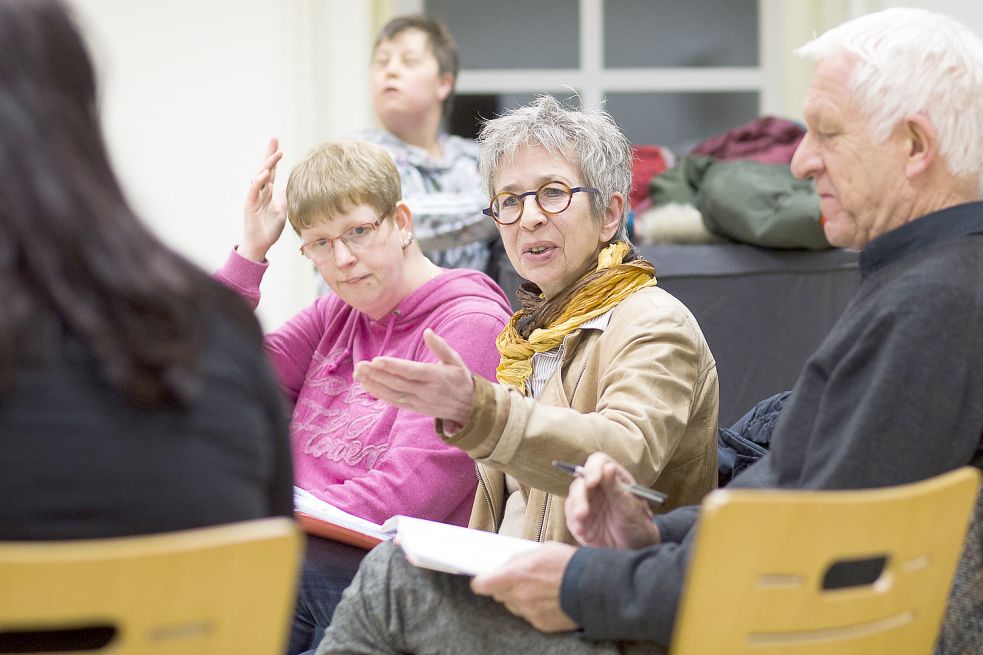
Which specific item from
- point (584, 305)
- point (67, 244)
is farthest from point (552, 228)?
point (67, 244)

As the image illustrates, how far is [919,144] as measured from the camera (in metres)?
1.40

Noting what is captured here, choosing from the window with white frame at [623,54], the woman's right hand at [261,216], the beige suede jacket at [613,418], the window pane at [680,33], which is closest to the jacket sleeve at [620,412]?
the beige suede jacket at [613,418]

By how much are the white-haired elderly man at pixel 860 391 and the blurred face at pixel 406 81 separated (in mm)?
2048

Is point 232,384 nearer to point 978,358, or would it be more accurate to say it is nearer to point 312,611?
point 978,358

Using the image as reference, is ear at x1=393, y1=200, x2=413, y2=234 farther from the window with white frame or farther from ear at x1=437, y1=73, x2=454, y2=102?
the window with white frame

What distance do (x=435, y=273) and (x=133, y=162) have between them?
272 cm

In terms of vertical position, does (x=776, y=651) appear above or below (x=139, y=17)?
below

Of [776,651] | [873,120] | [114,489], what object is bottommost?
[776,651]

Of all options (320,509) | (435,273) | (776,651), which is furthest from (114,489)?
(435,273)

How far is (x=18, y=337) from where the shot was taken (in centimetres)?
91

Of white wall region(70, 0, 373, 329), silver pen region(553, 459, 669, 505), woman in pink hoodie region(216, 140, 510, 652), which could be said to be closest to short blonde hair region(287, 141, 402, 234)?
woman in pink hoodie region(216, 140, 510, 652)

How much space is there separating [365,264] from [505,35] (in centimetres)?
309

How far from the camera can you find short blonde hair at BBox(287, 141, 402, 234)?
87.4 inches

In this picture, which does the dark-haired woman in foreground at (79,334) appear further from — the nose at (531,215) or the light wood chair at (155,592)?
the nose at (531,215)
